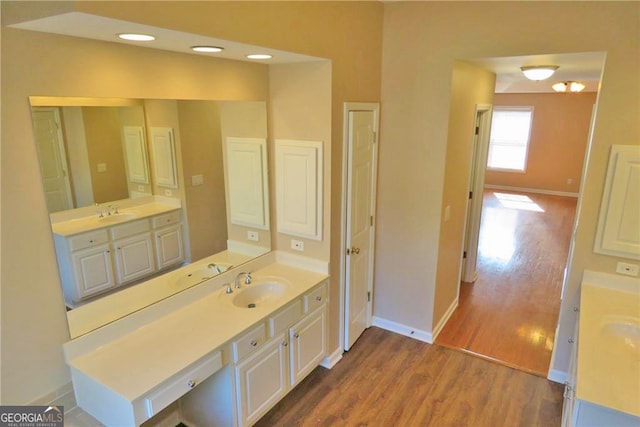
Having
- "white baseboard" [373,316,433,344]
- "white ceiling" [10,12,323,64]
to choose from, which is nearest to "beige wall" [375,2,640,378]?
"white baseboard" [373,316,433,344]

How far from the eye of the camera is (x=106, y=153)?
2197 millimetres

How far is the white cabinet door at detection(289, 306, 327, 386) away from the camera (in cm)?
276

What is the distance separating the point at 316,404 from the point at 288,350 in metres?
0.52

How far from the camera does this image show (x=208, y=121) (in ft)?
8.85

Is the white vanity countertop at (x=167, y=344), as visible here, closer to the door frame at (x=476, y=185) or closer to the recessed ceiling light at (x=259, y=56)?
the recessed ceiling light at (x=259, y=56)

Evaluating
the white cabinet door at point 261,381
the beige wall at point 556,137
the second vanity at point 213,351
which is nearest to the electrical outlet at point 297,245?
the second vanity at point 213,351

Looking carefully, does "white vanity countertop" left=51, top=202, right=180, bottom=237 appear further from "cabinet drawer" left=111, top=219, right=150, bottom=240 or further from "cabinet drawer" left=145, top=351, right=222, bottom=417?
"cabinet drawer" left=145, top=351, right=222, bottom=417

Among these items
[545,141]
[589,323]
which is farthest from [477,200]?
[545,141]

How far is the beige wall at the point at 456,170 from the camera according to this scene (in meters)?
3.31

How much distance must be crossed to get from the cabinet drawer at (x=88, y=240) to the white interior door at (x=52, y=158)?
169 mm

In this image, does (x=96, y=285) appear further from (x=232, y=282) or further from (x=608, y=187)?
(x=608, y=187)

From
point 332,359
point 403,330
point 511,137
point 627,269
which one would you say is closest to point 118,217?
point 332,359

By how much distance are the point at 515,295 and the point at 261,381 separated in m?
3.33

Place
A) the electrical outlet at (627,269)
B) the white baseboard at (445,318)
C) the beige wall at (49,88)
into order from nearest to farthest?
1. the beige wall at (49,88)
2. the electrical outlet at (627,269)
3. the white baseboard at (445,318)
